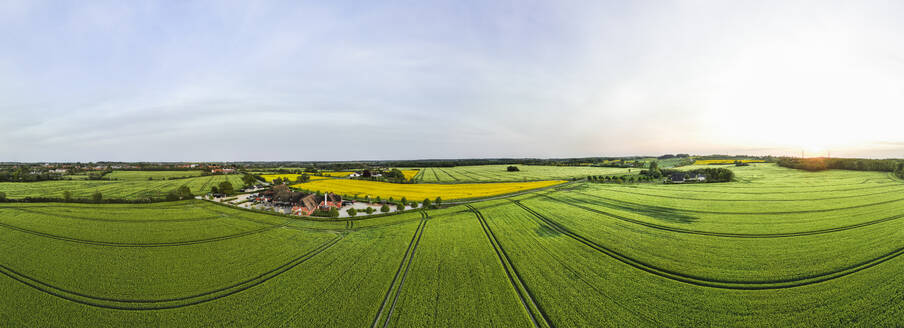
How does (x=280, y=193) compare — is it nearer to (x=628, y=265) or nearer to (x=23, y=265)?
(x=23, y=265)

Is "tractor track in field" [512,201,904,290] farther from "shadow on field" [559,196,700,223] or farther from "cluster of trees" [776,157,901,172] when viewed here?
"cluster of trees" [776,157,901,172]

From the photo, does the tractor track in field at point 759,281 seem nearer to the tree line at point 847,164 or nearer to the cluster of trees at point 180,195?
the cluster of trees at point 180,195

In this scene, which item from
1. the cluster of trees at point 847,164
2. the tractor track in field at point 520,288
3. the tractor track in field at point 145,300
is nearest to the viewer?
the tractor track in field at point 520,288

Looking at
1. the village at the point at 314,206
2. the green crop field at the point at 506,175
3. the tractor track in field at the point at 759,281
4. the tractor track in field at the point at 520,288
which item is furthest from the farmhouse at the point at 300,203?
the green crop field at the point at 506,175

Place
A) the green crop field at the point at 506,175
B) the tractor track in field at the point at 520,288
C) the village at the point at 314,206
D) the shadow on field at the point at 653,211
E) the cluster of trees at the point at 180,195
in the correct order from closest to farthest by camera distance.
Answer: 1. the tractor track in field at the point at 520,288
2. the shadow on field at the point at 653,211
3. the village at the point at 314,206
4. the cluster of trees at the point at 180,195
5. the green crop field at the point at 506,175

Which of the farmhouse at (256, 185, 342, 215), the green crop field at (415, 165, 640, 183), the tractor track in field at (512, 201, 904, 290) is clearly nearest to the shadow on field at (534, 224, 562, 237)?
the tractor track in field at (512, 201, 904, 290)

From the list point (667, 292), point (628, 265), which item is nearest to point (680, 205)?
point (628, 265)
